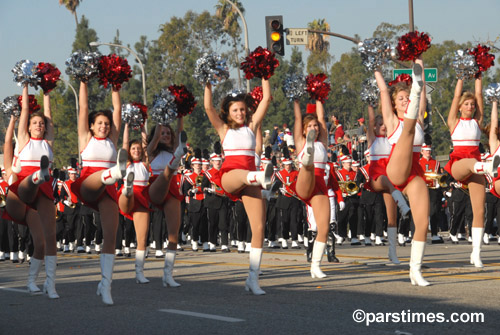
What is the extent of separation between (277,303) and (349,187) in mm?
11597

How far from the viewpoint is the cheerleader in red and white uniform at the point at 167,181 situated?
1061 centimetres

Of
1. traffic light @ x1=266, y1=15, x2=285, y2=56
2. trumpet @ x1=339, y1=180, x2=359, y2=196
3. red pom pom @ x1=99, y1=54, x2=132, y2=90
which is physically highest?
→ traffic light @ x1=266, y1=15, x2=285, y2=56

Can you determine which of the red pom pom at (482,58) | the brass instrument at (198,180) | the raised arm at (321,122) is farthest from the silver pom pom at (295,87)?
the brass instrument at (198,180)

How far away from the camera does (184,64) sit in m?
67.0

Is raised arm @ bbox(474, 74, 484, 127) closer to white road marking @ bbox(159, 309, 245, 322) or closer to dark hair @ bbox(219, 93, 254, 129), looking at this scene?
dark hair @ bbox(219, 93, 254, 129)

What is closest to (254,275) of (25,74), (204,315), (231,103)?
(204,315)

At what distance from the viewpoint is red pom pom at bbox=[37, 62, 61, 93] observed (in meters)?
10.2

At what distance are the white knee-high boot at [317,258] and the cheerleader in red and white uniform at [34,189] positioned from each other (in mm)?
3058

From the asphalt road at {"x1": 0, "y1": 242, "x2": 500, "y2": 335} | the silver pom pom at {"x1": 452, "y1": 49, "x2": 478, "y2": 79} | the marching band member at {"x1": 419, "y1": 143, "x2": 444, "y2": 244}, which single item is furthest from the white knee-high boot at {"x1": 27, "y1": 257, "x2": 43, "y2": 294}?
the marching band member at {"x1": 419, "y1": 143, "x2": 444, "y2": 244}

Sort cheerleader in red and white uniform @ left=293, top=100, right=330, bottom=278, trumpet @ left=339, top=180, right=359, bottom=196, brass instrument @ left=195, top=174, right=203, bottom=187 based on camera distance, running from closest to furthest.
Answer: cheerleader in red and white uniform @ left=293, top=100, right=330, bottom=278, trumpet @ left=339, top=180, right=359, bottom=196, brass instrument @ left=195, top=174, right=203, bottom=187

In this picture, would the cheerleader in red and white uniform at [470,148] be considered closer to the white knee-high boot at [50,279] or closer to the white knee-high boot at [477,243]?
the white knee-high boot at [477,243]

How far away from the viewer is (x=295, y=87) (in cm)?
1083

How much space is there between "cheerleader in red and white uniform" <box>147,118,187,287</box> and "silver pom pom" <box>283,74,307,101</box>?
1.38 metres

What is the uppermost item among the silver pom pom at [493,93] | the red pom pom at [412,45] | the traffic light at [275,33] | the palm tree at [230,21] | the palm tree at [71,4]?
the palm tree at [71,4]
